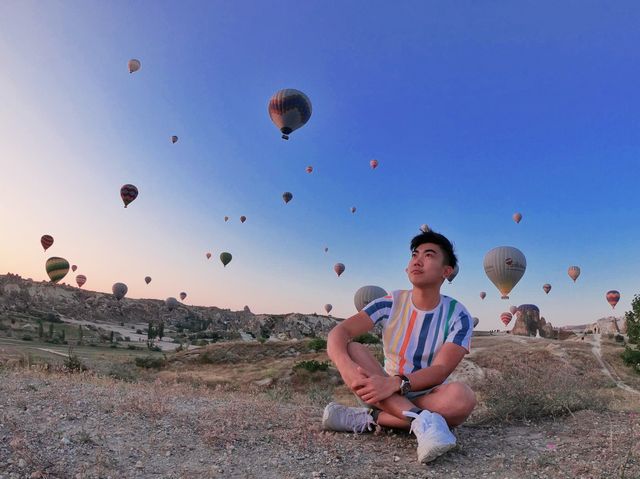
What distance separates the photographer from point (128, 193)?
3941 centimetres

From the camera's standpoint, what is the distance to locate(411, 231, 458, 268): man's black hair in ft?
17.1

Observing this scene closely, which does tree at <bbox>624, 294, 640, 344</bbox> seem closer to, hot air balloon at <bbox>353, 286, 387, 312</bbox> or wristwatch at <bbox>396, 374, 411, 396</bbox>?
hot air balloon at <bbox>353, 286, 387, 312</bbox>

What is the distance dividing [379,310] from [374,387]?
3.32 ft

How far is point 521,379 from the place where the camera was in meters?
6.96

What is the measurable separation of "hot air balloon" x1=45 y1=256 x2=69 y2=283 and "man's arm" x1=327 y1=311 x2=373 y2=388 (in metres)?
53.6

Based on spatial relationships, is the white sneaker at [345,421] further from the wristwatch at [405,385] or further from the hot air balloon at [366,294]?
the hot air balloon at [366,294]

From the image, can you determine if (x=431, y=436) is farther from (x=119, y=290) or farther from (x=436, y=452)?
(x=119, y=290)

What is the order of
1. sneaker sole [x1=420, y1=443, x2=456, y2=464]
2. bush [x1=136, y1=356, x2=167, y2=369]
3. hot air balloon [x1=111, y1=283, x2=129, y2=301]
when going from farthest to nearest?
hot air balloon [x1=111, y1=283, x2=129, y2=301] → bush [x1=136, y1=356, x2=167, y2=369] → sneaker sole [x1=420, y1=443, x2=456, y2=464]

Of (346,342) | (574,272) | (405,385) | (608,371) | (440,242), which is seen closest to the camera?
(405,385)

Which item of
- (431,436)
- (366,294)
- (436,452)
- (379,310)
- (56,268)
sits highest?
(366,294)

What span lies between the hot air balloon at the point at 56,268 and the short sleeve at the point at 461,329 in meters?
54.3

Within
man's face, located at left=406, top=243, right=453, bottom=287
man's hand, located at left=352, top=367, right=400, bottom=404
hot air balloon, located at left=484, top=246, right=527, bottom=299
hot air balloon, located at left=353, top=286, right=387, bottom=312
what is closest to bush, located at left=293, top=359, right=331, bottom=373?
hot air balloon, located at left=353, top=286, right=387, bottom=312

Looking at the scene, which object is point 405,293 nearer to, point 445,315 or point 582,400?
point 445,315

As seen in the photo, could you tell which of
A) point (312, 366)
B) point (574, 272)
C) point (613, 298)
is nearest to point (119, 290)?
point (312, 366)
